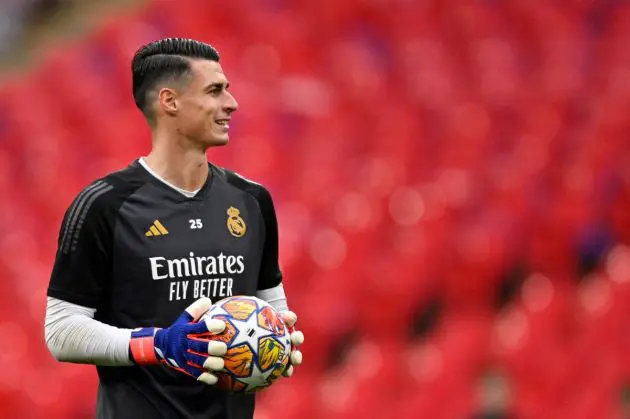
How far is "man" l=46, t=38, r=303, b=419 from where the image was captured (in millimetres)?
1566

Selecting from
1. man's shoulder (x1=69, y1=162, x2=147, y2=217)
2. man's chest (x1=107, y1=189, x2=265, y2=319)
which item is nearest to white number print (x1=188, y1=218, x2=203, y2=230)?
man's chest (x1=107, y1=189, x2=265, y2=319)

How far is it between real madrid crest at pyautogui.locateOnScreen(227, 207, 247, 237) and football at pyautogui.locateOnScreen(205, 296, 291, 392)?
160mm

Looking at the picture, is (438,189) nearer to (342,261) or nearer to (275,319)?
(342,261)

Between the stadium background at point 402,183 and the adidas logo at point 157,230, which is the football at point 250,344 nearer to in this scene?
the adidas logo at point 157,230

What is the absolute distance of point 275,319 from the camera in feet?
A: 5.21

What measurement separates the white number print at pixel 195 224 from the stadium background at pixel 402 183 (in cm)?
240

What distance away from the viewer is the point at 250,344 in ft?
4.97

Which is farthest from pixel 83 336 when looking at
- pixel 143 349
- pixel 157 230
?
pixel 157 230

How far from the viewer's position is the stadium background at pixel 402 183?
4.18 metres

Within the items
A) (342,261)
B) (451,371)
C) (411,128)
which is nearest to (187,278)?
(451,371)

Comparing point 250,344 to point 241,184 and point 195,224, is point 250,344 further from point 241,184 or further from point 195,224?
point 241,184

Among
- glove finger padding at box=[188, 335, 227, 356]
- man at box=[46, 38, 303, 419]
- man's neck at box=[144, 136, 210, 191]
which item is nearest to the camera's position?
glove finger padding at box=[188, 335, 227, 356]

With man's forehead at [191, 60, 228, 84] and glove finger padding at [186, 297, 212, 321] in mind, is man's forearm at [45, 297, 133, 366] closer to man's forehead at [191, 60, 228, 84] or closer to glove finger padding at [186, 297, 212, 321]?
glove finger padding at [186, 297, 212, 321]

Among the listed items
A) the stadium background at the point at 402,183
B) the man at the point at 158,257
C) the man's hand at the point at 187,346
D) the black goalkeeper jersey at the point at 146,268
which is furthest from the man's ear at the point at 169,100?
the stadium background at the point at 402,183
